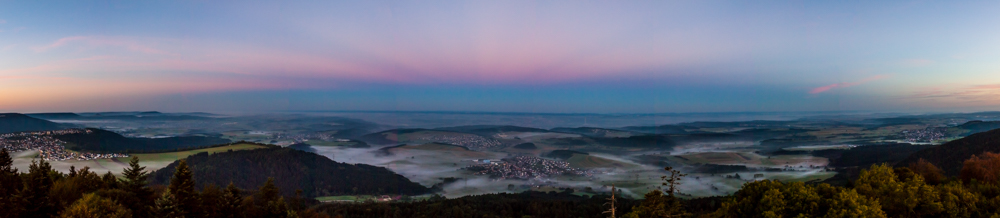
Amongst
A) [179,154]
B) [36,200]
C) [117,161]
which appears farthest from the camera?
[179,154]

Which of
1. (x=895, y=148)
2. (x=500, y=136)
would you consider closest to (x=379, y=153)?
(x=500, y=136)

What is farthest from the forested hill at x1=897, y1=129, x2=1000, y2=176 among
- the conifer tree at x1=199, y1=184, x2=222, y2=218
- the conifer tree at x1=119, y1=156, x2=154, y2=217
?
the conifer tree at x1=119, y1=156, x2=154, y2=217

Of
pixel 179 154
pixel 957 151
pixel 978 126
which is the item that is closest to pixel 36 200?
pixel 179 154

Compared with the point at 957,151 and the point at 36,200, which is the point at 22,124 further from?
the point at 957,151

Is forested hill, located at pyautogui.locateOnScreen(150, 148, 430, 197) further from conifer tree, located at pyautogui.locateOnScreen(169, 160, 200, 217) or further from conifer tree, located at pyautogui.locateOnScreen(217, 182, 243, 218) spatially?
conifer tree, located at pyautogui.locateOnScreen(169, 160, 200, 217)

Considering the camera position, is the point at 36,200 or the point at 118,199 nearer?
the point at 36,200

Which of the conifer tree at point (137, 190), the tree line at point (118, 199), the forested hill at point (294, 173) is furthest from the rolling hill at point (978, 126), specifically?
the conifer tree at point (137, 190)

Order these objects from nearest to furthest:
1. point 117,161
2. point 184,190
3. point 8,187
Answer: point 184,190
point 8,187
point 117,161

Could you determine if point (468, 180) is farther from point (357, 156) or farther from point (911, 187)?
point (911, 187)
